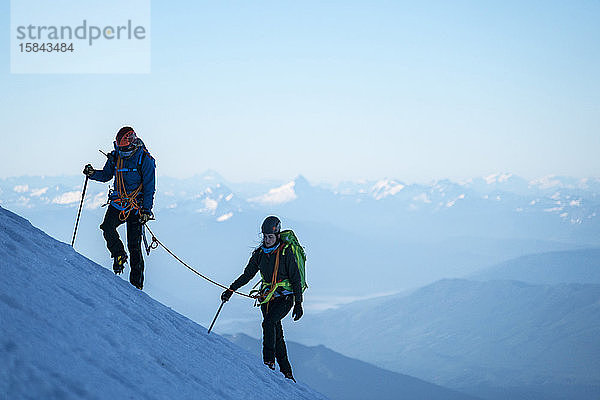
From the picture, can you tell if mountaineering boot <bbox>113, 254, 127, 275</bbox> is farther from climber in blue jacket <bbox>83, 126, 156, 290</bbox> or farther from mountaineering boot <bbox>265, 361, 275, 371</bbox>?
mountaineering boot <bbox>265, 361, 275, 371</bbox>

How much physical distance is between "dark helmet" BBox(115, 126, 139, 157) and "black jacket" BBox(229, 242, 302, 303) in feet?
10.7

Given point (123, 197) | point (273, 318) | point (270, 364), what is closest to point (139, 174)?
point (123, 197)

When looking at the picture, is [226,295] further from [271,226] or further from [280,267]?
[271,226]

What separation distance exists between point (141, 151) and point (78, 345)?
5491mm

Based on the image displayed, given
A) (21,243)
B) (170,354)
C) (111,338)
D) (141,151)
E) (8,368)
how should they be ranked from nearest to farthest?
1. (8,368)
2. (111,338)
3. (170,354)
4. (21,243)
5. (141,151)

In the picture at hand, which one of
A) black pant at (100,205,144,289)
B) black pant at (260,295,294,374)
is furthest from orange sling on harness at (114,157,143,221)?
black pant at (260,295,294,374)

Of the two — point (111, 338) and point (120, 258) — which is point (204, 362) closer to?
point (111, 338)

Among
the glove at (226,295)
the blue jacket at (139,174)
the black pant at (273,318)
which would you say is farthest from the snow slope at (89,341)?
the blue jacket at (139,174)

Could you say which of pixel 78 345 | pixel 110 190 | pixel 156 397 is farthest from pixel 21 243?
pixel 156 397

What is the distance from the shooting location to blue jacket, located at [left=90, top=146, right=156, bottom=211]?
35.4ft

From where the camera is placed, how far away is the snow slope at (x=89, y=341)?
5234 mm

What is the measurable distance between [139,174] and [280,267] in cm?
347

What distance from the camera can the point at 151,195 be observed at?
428 inches

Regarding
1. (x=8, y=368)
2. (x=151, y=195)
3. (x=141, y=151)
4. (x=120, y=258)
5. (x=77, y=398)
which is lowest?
(x=77, y=398)
